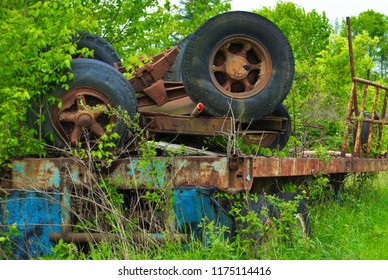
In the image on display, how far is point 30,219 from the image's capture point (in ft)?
24.5

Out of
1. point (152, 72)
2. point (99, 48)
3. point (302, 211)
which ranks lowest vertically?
point (302, 211)

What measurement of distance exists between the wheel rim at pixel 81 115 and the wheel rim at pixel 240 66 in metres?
1.25

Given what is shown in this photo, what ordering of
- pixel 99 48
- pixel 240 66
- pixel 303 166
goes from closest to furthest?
1. pixel 240 66
2. pixel 303 166
3. pixel 99 48

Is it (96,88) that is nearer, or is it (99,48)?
(96,88)

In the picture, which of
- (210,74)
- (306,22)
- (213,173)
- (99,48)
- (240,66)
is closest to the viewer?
(213,173)

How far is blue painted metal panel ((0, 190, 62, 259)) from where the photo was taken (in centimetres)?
738

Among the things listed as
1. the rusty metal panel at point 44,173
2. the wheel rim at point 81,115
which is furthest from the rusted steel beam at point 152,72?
the rusty metal panel at point 44,173

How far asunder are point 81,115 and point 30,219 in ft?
3.63

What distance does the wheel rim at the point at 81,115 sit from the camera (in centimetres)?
741

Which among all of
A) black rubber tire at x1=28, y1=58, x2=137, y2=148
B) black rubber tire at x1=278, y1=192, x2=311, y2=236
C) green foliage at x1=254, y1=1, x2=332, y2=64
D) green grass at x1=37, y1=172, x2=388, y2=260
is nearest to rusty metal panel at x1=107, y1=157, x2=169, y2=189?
black rubber tire at x1=28, y1=58, x2=137, y2=148

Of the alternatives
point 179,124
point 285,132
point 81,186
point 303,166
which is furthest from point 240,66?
point 81,186

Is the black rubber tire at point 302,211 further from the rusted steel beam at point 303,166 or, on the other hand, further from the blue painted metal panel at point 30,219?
the blue painted metal panel at point 30,219

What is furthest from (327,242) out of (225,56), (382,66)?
(382,66)

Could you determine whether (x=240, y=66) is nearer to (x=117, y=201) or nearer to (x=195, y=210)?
(x=195, y=210)
